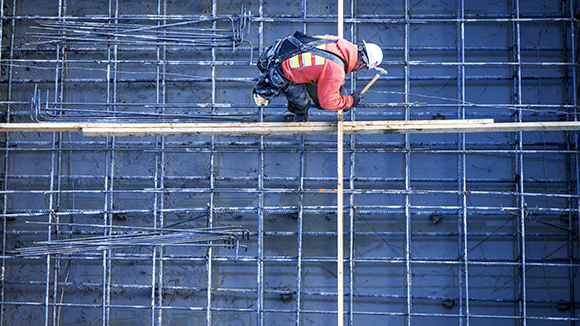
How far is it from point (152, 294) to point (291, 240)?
2.14 m

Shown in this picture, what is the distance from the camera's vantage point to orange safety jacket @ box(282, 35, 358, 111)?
4777 millimetres

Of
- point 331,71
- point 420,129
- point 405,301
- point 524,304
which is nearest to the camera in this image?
point 331,71

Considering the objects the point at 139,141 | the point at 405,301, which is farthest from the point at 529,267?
the point at 139,141

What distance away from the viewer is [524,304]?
6227mm

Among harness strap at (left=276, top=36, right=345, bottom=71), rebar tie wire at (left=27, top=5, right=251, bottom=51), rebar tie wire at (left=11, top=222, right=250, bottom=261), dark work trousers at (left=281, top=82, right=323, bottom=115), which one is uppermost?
rebar tie wire at (left=27, top=5, right=251, bottom=51)

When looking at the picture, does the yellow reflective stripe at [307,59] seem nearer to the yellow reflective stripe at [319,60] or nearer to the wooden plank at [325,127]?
the yellow reflective stripe at [319,60]

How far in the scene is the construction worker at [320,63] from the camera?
189 inches

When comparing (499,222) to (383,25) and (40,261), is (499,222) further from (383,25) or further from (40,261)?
(40,261)

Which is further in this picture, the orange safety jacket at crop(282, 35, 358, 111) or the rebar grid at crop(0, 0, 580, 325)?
the rebar grid at crop(0, 0, 580, 325)

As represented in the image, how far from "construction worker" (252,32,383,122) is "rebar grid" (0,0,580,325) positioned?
56.9 inches

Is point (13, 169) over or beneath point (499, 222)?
over

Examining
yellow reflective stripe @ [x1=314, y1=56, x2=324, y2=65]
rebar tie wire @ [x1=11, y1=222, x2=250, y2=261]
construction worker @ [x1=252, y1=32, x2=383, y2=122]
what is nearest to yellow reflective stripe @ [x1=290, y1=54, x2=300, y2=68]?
construction worker @ [x1=252, y1=32, x2=383, y2=122]

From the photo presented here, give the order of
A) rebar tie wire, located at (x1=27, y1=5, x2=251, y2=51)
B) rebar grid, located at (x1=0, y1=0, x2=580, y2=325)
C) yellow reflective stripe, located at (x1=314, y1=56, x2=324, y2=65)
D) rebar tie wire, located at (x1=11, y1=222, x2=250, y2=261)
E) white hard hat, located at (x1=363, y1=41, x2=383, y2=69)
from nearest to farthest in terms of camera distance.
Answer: yellow reflective stripe, located at (x1=314, y1=56, x2=324, y2=65) < white hard hat, located at (x1=363, y1=41, x2=383, y2=69) < rebar tie wire, located at (x1=11, y1=222, x2=250, y2=261) < rebar tie wire, located at (x1=27, y1=5, x2=251, y2=51) < rebar grid, located at (x1=0, y1=0, x2=580, y2=325)

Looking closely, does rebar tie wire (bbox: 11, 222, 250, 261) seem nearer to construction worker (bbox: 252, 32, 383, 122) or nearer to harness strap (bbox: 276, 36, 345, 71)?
construction worker (bbox: 252, 32, 383, 122)
